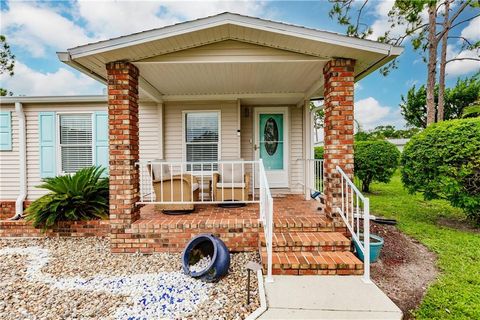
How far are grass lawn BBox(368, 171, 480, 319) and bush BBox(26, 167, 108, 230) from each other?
198 inches

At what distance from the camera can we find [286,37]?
327cm

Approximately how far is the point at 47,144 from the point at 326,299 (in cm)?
684

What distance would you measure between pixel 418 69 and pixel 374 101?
19.8 ft

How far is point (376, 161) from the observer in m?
7.90

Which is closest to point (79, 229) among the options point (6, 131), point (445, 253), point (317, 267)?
point (6, 131)

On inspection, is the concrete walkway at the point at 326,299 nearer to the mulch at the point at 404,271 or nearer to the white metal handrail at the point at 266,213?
the white metal handrail at the point at 266,213

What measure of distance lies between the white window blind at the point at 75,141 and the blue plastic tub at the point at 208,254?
4390 millimetres

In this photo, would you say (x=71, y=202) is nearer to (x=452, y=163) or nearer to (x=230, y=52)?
(x=230, y=52)

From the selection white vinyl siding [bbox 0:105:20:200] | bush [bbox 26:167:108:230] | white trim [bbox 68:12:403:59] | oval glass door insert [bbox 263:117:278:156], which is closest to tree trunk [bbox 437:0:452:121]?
oval glass door insert [bbox 263:117:278:156]

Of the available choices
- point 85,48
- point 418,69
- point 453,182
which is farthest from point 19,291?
point 418,69

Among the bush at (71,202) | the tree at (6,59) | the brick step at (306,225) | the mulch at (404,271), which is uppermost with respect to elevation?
the tree at (6,59)

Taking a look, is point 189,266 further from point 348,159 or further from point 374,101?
point 374,101

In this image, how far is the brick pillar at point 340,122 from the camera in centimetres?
344

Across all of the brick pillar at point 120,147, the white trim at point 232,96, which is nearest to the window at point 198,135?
the white trim at point 232,96
